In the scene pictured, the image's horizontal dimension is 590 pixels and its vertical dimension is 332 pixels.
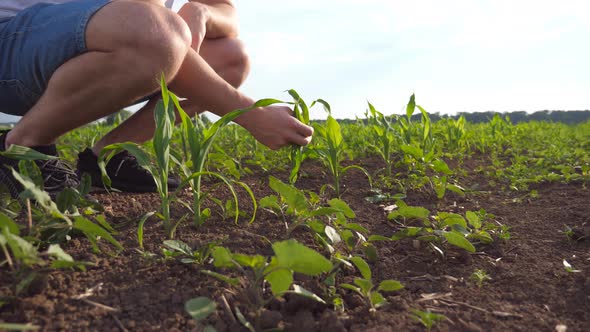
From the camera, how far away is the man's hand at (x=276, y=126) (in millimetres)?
1691

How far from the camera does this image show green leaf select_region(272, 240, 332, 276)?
33.3 inches

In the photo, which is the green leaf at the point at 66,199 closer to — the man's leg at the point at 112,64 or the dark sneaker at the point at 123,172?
the man's leg at the point at 112,64

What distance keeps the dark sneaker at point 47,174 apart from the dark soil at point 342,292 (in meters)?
0.17

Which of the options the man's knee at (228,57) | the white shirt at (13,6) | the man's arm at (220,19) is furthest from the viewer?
the man's knee at (228,57)

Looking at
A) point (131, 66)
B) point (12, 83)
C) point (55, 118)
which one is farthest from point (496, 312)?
point (12, 83)

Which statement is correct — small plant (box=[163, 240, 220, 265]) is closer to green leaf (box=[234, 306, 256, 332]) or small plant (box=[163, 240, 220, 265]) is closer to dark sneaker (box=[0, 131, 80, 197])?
green leaf (box=[234, 306, 256, 332])

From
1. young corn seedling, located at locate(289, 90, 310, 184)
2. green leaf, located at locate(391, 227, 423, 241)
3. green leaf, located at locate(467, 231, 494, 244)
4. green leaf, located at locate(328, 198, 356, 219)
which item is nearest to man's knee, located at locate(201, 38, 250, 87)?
young corn seedling, located at locate(289, 90, 310, 184)

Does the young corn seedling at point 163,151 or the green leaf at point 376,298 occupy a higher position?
the young corn seedling at point 163,151

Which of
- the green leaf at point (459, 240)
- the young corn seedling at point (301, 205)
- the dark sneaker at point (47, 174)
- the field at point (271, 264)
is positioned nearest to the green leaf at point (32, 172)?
the field at point (271, 264)

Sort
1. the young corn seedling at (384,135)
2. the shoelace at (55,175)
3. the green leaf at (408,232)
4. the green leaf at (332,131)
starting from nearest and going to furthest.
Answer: the green leaf at (408,232)
the shoelace at (55,175)
the green leaf at (332,131)
the young corn seedling at (384,135)

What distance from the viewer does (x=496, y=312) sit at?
1.11m

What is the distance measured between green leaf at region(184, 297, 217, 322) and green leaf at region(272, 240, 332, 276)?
0.18 m

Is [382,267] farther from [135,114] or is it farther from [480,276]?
[135,114]

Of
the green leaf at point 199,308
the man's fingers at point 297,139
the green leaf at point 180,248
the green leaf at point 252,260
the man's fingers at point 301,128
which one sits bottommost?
the green leaf at point 199,308
